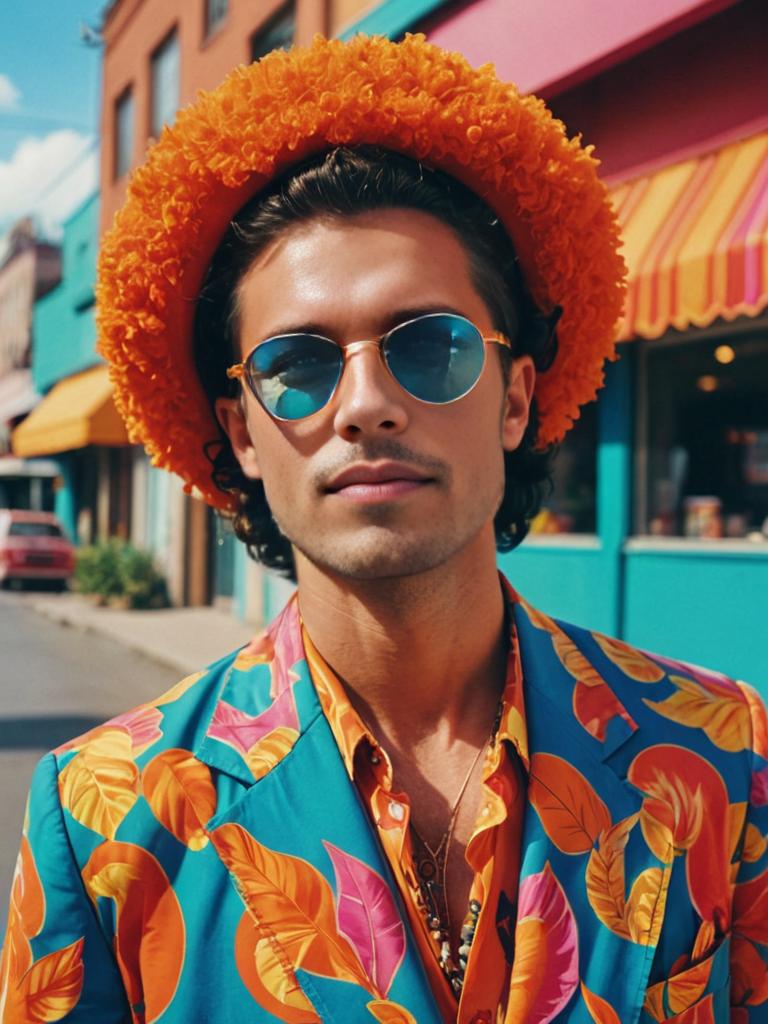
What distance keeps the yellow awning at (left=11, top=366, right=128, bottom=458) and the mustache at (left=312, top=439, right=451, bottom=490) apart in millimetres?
14214

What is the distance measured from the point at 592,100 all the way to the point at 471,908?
7865mm

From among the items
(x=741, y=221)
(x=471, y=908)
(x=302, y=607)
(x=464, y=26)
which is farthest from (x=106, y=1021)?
(x=464, y=26)

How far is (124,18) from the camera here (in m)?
18.5

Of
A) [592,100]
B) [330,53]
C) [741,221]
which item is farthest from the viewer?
[592,100]

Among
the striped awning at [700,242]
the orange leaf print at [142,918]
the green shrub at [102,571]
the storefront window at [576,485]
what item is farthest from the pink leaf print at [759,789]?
the green shrub at [102,571]

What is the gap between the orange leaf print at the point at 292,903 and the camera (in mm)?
1342

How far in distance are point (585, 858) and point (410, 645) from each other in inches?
16.9

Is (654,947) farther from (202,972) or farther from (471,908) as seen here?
(202,972)

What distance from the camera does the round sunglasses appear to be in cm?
159

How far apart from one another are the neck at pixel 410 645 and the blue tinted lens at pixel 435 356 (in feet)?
0.91

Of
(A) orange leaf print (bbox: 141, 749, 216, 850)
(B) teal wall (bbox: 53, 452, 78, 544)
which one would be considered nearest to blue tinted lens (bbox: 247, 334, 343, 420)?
(A) orange leaf print (bbox: 141, 749, 216, 850)

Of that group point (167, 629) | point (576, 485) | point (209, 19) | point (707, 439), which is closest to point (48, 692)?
point (167, 629)

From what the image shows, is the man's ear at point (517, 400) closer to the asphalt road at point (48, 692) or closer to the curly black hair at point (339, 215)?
the curly black hair at point (339, 215)

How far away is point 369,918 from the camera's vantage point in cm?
137
